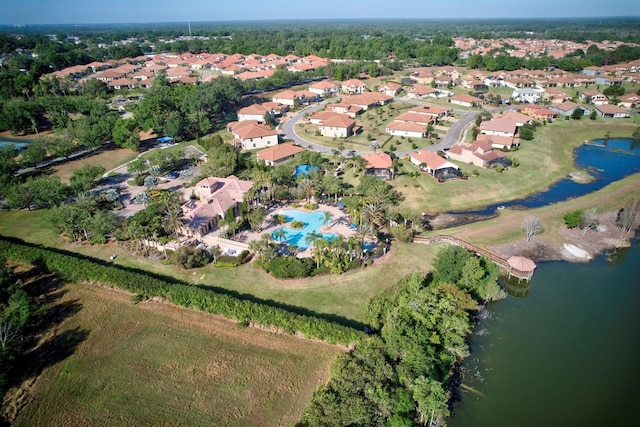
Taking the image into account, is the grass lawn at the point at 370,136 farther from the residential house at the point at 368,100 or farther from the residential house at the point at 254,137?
the residential house at the point at 254,137

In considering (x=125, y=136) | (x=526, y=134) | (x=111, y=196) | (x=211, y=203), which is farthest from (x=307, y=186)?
(x=526, y=134)

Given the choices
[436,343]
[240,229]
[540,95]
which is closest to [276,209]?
[240,229]

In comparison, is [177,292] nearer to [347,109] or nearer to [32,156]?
[32,156]

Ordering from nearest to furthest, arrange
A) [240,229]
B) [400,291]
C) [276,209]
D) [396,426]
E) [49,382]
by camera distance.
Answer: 1. [396,426]
2. [49,382]
3. [400,291]
4. [240,229]
5. [276,209]

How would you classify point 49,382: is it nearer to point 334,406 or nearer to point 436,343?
point 334,406

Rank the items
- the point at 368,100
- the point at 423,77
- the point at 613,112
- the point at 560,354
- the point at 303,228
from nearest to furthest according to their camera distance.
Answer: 1. the point at 560,354
2. the point at 303,228
3. the point at 613,112
4. the point at 368,100
5. the point at 423,77

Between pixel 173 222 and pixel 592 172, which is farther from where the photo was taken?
pixel 592 172

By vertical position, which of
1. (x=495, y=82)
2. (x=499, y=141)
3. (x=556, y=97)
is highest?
(x=556, y=97)
